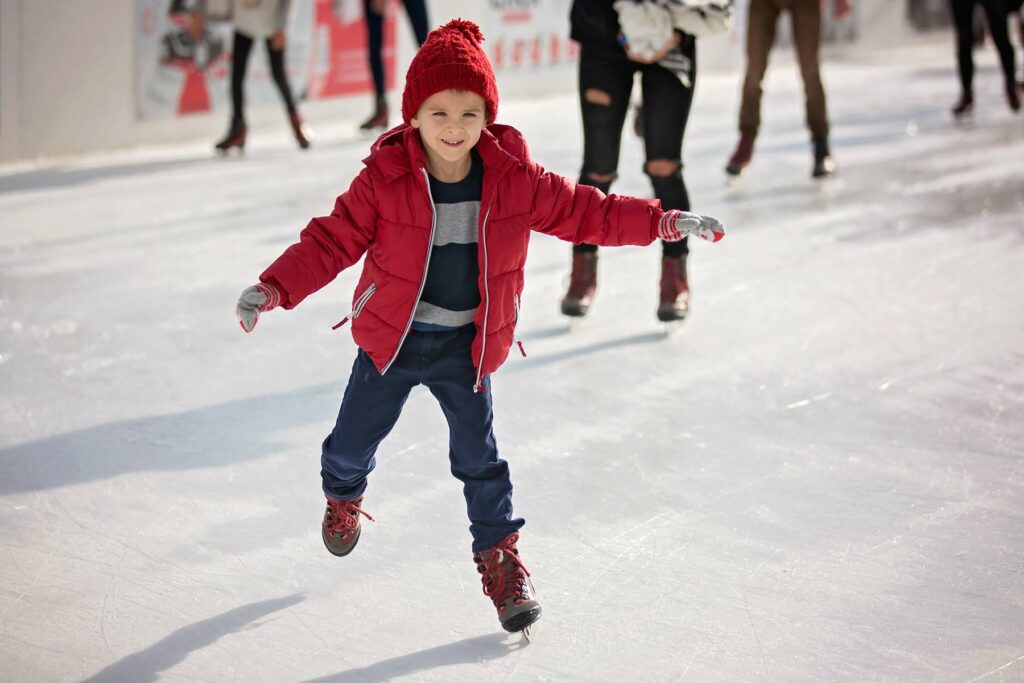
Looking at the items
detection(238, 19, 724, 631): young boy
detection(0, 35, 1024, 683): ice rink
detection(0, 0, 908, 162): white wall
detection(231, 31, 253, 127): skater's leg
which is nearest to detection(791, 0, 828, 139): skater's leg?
detection(0, 35, 1024, 683): ice rink

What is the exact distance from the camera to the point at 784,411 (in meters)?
3.15

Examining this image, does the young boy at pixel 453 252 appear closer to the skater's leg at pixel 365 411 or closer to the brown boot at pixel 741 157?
the skater's leg at pixel 365 411

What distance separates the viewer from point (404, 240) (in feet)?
6.60

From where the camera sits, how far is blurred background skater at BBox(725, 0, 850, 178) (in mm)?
5730

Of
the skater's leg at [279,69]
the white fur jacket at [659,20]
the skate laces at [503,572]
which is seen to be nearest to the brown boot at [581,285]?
the white fur jacket at [659,20]

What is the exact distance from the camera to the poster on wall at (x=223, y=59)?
262 inches

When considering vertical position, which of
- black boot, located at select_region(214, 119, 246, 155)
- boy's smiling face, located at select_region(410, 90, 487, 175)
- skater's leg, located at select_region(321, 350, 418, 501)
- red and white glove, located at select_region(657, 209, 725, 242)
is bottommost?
black boot, located at select_region(214, 119, 246, 155)

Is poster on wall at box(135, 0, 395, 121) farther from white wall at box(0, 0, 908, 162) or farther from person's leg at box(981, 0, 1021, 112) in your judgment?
person's leg at box(981, 0, 1021, 112)

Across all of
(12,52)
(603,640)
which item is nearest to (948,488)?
(603,640)

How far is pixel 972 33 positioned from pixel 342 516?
6.50 m

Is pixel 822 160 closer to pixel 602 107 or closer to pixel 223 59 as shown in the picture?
pixel 602 107

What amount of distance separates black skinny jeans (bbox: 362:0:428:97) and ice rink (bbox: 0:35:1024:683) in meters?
1.98

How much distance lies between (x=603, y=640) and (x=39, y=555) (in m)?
1.01

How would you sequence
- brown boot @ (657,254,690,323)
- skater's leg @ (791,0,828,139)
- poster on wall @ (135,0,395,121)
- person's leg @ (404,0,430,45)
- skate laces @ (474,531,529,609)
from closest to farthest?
1. skate laces @ (474,531,529,609)
2. brown boot @ (657,254,690,323)
3. skater's leg @ (791,0,828,139)
4. poster on wall @ (135,0,395,121)
5. person's leg @ (404,0,430,45)
